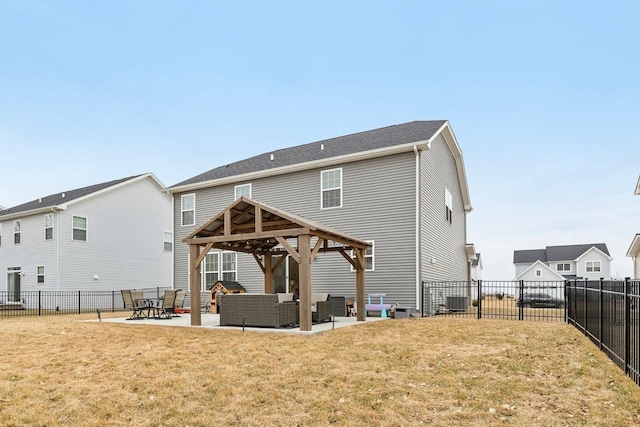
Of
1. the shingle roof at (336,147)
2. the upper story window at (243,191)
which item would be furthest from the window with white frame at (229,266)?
the shingle roof at (336,147)

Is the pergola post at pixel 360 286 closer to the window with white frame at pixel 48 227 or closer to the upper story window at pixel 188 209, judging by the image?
the upper story window at pixel 188 209

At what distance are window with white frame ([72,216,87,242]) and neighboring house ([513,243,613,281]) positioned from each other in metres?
40.0

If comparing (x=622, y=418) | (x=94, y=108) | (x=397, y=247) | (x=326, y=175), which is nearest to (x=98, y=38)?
(x=94, y=108)

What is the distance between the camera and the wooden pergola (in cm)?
1045

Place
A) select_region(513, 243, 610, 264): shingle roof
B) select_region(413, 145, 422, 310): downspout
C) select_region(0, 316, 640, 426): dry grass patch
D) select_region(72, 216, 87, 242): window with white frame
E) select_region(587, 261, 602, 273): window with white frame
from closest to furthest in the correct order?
select_region(0, 316, 640, 426): dry grass patch < select_region(413, 145, 422, 310): downspout < select_region(72, 216, 87, 242): window with white frame < select_region(587, 261, 602, 273): window with white frame < select_region(513, 243, 610, 264): shingle roof

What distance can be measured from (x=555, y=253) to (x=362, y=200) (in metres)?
47.3

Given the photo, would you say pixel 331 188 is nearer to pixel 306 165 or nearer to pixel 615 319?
pixel 306 165

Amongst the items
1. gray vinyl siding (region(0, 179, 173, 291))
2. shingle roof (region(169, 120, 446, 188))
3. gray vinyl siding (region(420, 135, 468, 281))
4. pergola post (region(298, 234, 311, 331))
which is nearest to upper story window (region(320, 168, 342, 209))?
shingle roof (region(169, 120, 446, 188))

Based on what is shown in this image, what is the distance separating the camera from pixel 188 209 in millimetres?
20547

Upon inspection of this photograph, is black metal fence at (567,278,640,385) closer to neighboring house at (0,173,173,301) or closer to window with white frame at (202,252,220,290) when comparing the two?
window with white frame at (202,252,220,290)

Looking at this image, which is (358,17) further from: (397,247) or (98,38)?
(98,38)

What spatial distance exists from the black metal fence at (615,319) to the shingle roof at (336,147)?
763cm

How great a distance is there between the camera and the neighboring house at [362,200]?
14.9 metres

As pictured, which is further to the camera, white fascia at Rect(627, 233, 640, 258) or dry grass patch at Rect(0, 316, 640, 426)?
white fascia at Rect(627, 233, 640, 258)
